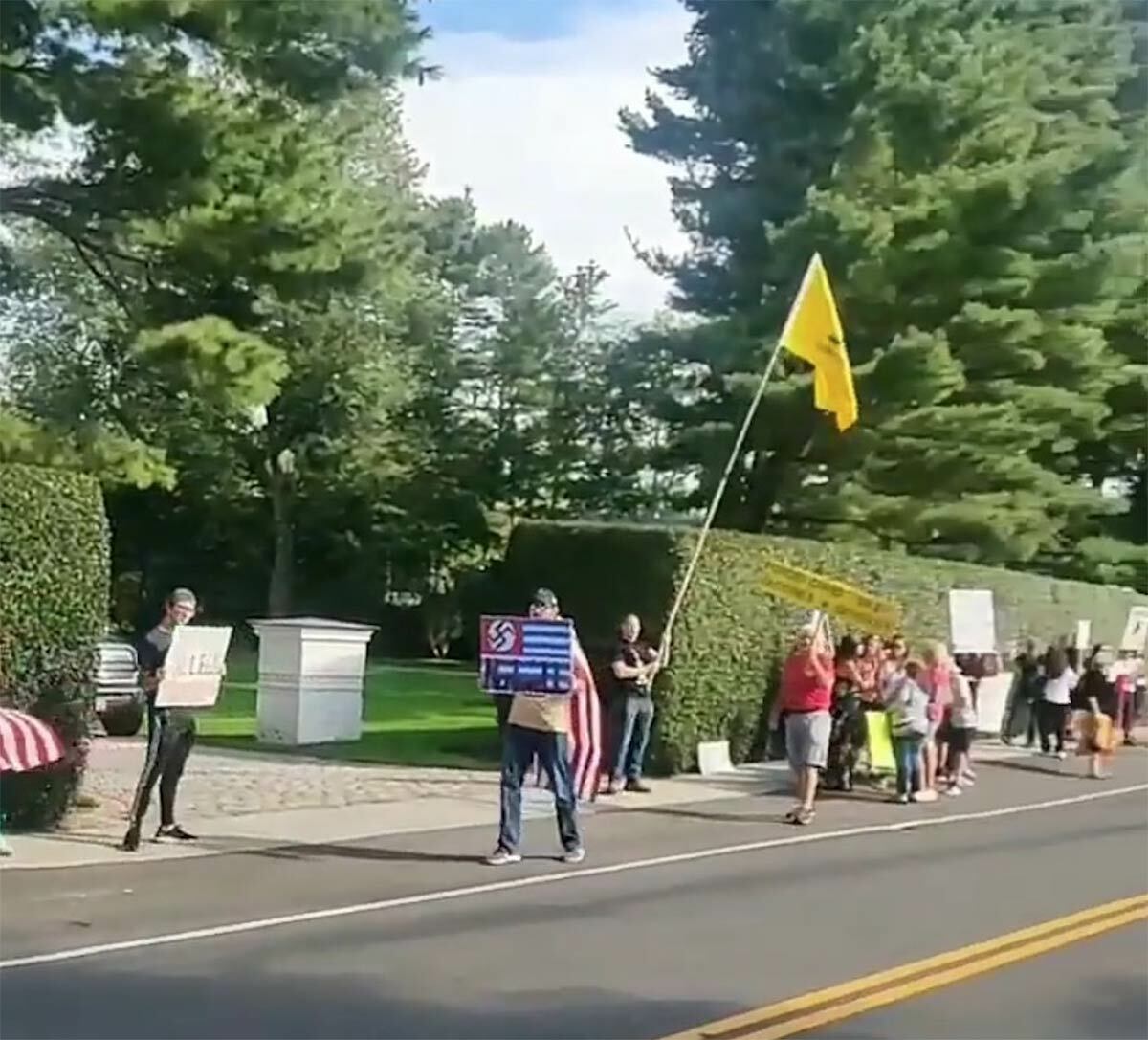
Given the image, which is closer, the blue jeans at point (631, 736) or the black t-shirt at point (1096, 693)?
the blue jeans at point (631, 736)

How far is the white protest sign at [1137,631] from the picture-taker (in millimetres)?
30062

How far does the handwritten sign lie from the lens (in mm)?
12781

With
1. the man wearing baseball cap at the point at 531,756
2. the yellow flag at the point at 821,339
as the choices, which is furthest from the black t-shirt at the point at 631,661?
the man wearing baseball cap at the point at 531,756

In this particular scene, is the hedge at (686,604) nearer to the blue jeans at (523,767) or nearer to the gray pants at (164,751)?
the blue jeans at (523,767)

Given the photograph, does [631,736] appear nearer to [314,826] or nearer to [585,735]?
[585,735]

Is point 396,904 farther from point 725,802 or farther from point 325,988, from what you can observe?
point 725,802

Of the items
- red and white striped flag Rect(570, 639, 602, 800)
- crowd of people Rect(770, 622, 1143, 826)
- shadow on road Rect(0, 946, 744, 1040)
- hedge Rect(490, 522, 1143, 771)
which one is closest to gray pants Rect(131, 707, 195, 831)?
red and white striped flag Rect(570, 639, 602, 800)

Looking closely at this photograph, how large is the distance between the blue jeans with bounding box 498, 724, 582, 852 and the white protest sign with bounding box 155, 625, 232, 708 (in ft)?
6.29

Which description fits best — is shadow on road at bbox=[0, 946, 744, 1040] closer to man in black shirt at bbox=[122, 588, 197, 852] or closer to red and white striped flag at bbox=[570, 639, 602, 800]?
man in black shirt at bbox=[122, 588, 197, 852]

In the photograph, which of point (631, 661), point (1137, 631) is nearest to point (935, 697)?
point (631, 661)

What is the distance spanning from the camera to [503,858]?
41.8 feet

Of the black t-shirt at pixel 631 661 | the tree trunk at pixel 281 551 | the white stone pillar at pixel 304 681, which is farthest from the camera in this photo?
the tree trunk at pixel 281 551

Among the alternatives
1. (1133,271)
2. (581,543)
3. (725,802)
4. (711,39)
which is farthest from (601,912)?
(1133,271)

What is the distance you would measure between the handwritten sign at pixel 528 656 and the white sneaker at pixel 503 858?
102cm
